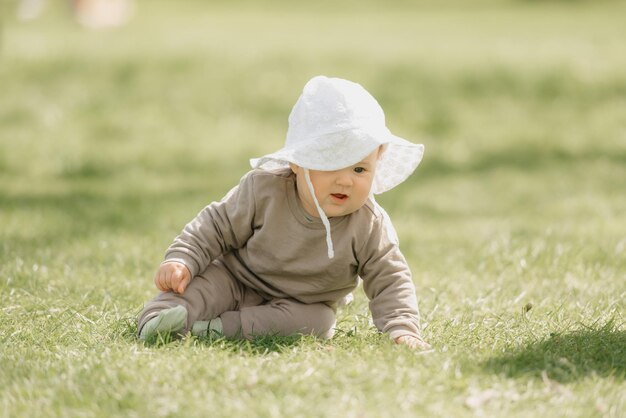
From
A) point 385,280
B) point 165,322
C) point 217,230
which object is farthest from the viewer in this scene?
point 217,230

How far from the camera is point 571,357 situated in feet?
11.3

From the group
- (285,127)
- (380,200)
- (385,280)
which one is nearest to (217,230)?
(385,280)

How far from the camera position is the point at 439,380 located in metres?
3.07

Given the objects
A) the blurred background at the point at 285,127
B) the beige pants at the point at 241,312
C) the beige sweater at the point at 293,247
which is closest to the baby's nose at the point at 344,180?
the beige sweater at the point at 293,247

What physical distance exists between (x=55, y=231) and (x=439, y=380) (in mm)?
3805

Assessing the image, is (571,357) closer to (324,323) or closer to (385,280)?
(385,280)

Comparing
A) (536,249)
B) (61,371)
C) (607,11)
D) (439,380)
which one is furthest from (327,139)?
(607,11)

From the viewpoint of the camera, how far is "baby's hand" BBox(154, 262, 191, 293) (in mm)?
3738

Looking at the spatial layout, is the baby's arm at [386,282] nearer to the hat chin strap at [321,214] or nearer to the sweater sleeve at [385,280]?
the sweater sleeve at [385,280]

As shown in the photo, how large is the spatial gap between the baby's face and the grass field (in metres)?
0.51

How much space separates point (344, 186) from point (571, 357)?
Result: 3.37ft

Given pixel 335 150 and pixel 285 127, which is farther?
pixel 285 127

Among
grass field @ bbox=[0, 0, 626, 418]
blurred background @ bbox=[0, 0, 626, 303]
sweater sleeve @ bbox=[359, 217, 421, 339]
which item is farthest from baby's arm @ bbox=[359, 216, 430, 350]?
blurred background @ bbox=[0, 0, 626, 303]

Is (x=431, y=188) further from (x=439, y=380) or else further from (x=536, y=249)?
(x=439, y=380)
